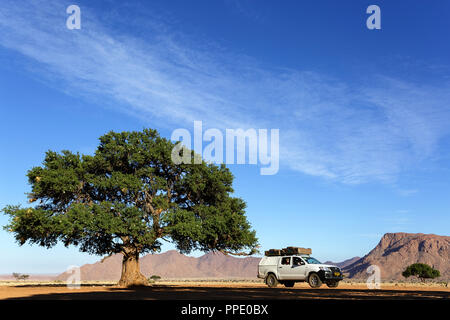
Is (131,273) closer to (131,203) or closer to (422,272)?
(131,203)

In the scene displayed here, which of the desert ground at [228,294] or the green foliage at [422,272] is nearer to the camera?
the desert ground at [228,294]

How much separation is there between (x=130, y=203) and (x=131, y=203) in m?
0.08

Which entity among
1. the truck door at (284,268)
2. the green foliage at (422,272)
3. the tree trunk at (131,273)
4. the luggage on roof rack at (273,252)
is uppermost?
the luggage on roof rack at (273,252)

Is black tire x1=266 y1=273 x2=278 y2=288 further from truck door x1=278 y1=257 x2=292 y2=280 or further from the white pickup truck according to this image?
truck door x1=278 y1=257 x2=292 y2=280

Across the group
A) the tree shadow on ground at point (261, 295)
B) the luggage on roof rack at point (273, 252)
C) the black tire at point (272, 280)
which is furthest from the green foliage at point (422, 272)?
the tree shadow on ground at point (261, 295)

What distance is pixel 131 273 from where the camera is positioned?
36156mm

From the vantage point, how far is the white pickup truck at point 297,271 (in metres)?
28.6

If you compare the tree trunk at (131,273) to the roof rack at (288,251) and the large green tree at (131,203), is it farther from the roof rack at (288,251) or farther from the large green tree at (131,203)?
the roof rack at (288,251)

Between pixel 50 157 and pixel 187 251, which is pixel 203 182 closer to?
pixel 187 251

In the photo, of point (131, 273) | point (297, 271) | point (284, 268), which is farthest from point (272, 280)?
point (131, 273)

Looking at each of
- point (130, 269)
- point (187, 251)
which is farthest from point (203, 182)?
point (130, 269)

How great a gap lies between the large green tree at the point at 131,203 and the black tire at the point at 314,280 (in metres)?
8.30

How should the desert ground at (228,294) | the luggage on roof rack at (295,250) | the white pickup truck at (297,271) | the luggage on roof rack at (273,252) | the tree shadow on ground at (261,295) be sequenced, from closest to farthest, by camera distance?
the tree shadow on ground at (261,295) → the desert ground at (228,294) → the white pickup truck at (297,271) → the luggage on roof rack at (295,250) → the luggage on roof rack at (273,252)
